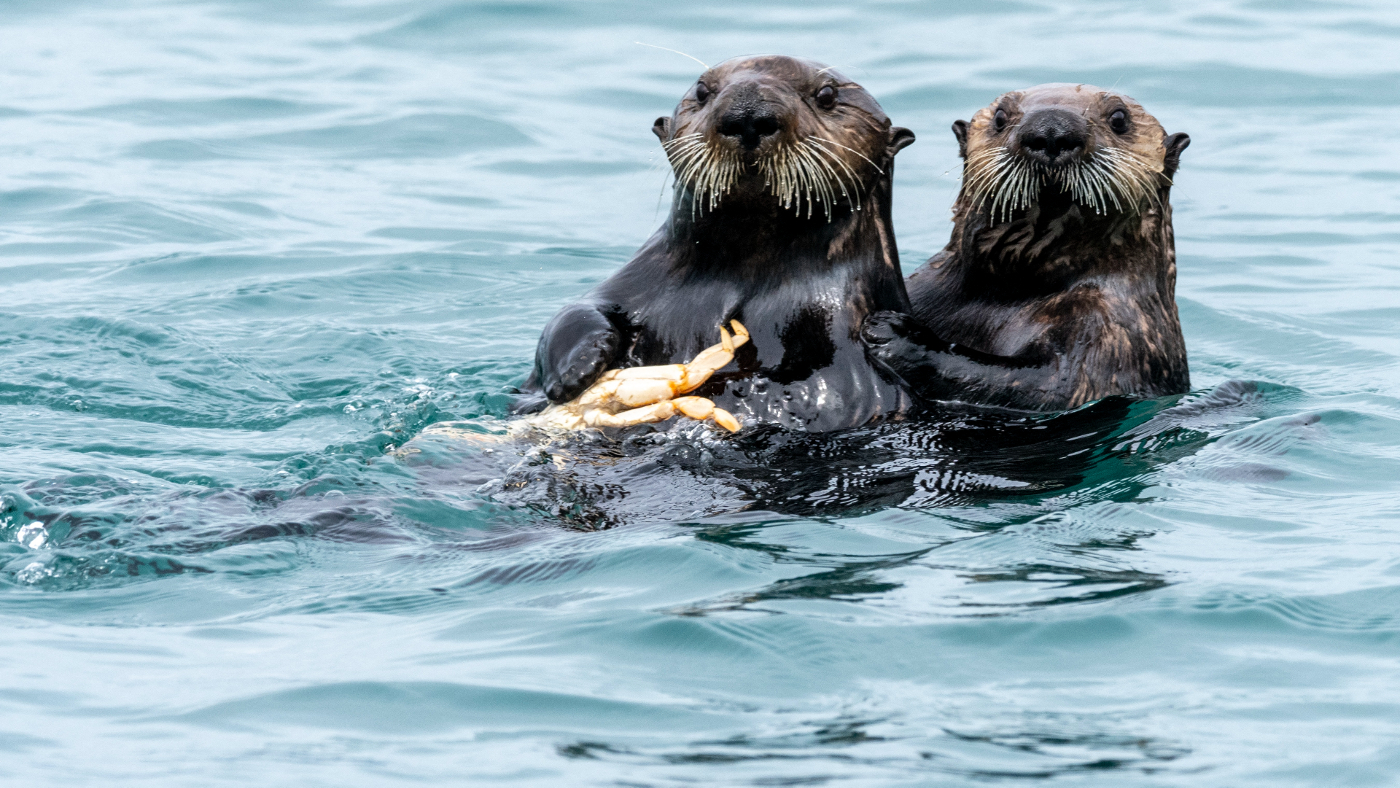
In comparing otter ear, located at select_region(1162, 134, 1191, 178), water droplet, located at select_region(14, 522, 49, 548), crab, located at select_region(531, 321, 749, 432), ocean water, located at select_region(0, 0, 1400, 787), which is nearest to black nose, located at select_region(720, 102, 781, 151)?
crab, located at select_region(531, 321, 749, 432)

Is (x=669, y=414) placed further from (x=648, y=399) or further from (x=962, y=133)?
(x=962, y=133)

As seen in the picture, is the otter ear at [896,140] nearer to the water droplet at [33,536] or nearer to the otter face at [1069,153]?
A: the otter face at [1069,153]

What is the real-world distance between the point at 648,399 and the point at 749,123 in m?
1.14

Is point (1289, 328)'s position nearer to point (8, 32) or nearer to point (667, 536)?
point (667, 536)

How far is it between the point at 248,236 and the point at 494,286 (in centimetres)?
202

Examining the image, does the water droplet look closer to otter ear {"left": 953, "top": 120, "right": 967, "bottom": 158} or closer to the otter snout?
the otter snout

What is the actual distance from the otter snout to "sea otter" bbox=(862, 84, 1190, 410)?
3.40 feet

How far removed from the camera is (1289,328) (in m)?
9.68

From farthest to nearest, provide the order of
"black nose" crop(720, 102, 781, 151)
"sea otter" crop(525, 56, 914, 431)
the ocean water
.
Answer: "sea otter" crop(525, 56, 914, 431) → "black nose" crop(720, 102, 781, 151) → the ocean water

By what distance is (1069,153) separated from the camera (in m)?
6.34

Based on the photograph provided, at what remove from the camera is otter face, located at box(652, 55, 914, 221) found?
573cm

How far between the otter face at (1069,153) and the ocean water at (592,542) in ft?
2.97

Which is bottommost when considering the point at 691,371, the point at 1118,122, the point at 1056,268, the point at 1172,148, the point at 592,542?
the point at 592,542

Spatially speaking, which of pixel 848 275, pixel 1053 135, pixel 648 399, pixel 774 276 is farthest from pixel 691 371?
pixel 1053 135
